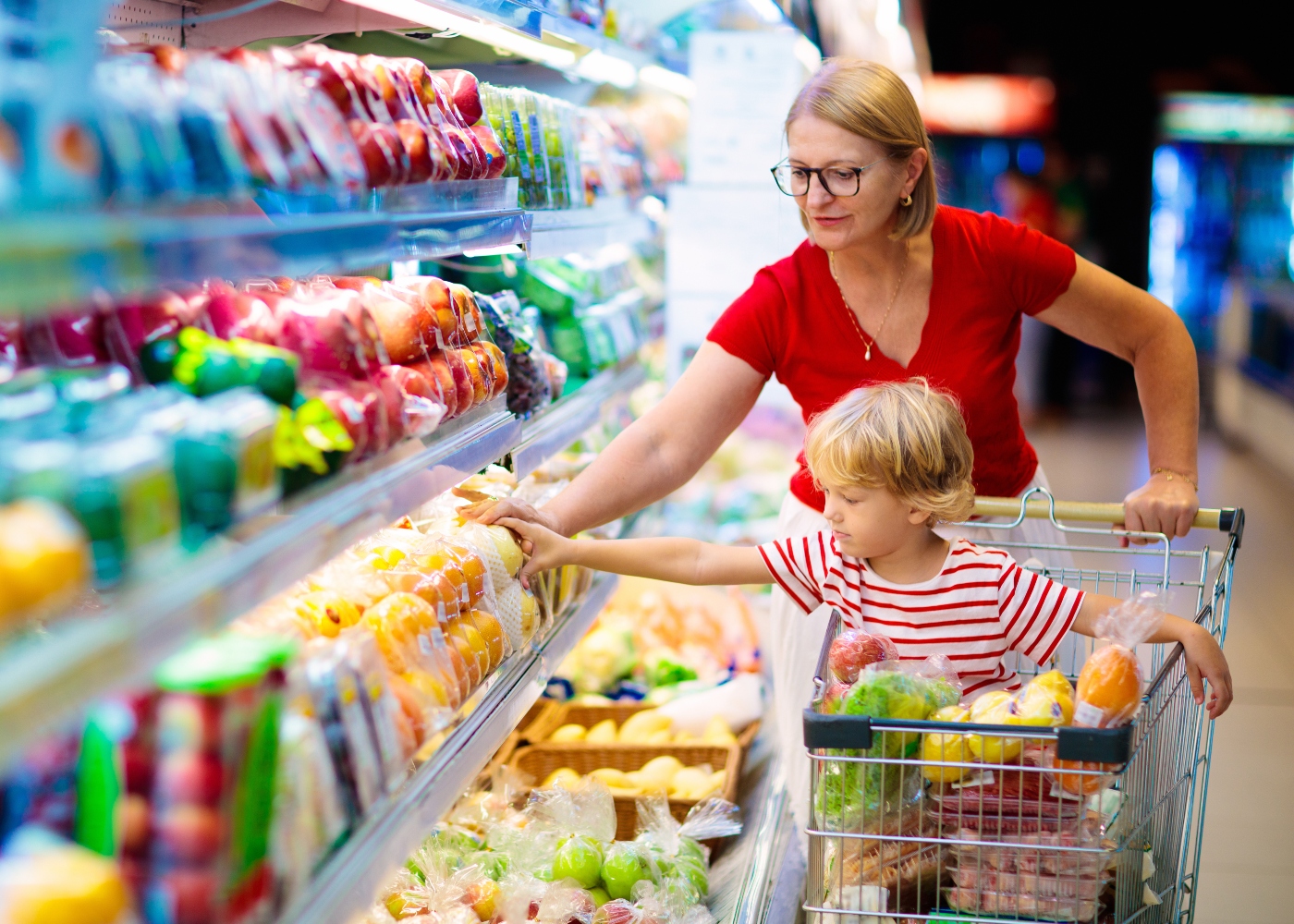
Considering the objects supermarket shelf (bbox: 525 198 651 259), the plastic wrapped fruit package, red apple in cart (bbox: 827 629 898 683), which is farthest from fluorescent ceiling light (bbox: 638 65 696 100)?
the plastic wrapped fruit package

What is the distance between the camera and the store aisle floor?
3367mm

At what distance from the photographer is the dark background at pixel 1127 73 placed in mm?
13688

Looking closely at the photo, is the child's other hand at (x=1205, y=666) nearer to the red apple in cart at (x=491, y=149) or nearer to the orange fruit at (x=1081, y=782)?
the orange fruit at (x=1081, y=782)

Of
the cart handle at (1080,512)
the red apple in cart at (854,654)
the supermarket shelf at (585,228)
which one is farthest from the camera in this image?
the supermarket shelf at (585,228)

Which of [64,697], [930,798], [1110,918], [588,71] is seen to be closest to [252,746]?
[64,697]

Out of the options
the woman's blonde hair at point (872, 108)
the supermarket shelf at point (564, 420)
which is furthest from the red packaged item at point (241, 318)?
the woman's blonde hair at point (872, 108)

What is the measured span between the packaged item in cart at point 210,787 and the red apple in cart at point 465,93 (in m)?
1.26

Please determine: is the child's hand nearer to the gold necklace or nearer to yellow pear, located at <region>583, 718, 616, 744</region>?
the gold necklace

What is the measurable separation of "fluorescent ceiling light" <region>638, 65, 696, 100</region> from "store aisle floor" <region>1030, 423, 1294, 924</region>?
2790 mm

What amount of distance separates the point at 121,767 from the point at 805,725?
831 mm

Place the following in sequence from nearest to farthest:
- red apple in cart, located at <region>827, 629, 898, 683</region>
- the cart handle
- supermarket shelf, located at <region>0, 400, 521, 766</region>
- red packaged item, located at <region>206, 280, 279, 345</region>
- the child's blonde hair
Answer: supermarket shelf, located at <region>0, 400, 521, 766</region> < red packaged item, located at <region>206, 280, 279, 345</region> < red apple in cart, located at <region>827, 629, 898, 683</region> < the child's blonde hair < the cart handle

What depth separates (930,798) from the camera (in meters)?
1.68

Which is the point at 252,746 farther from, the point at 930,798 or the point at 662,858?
the point at 662,858

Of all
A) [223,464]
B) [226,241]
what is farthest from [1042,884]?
[226,241]
